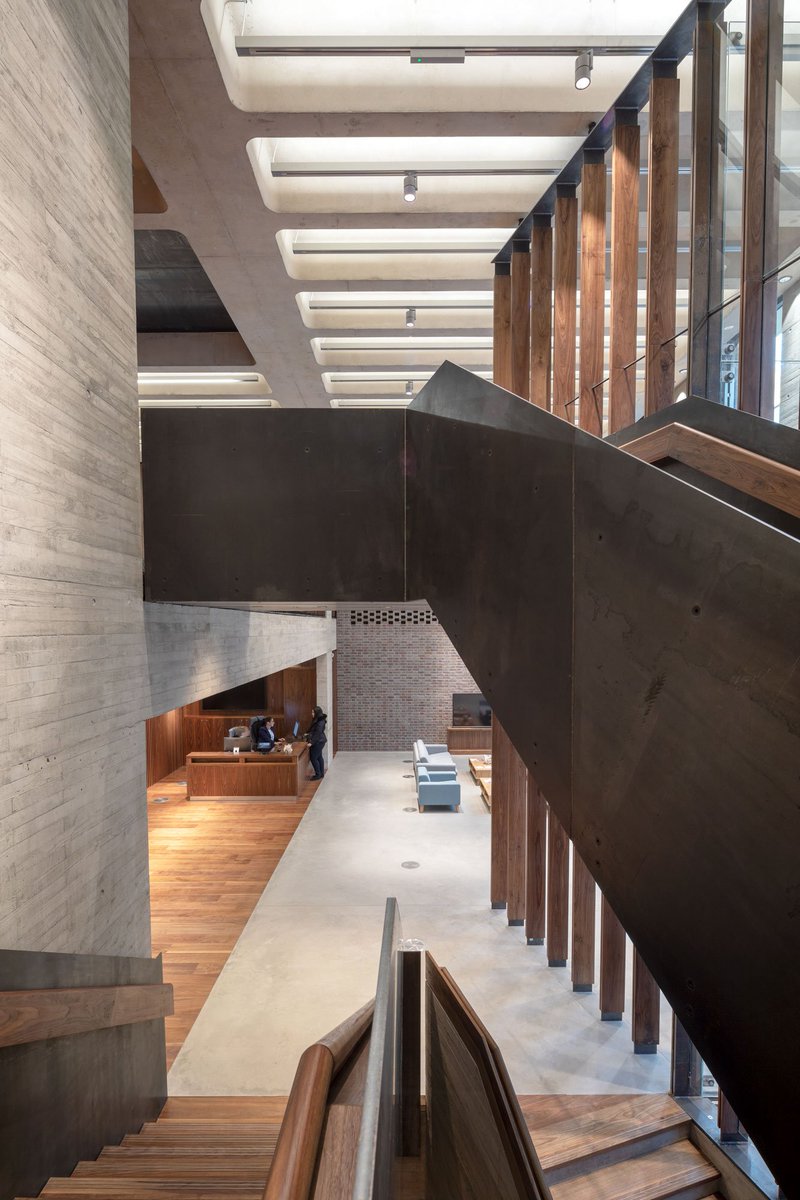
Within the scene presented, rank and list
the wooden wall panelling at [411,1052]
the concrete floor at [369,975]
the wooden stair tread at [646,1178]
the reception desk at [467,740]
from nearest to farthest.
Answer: the wooden wall panelling at [411,1052] < the wooden stair tread at [646,1178] < the concrete floor at [369,975] < the reception desk at [467,740]

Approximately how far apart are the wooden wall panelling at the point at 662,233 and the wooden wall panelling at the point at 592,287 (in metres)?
0.82

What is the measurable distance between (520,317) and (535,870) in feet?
16.5

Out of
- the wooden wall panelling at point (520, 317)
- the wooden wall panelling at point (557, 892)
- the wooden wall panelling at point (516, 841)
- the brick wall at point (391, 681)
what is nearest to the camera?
the wooden wall panelling at point (557, 892)

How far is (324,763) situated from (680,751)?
12.6 metres

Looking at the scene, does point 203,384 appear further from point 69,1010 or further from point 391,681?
point 69,1010

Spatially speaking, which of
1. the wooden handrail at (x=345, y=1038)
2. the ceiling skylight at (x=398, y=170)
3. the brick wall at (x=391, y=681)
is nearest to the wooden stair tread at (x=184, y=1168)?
the wooden handrail at (x=345, y=1038)

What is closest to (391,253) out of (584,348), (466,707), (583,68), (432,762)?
(584,348)

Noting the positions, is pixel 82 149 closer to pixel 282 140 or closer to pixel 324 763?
pixel 282 140

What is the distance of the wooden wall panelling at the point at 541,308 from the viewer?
5.96 metres

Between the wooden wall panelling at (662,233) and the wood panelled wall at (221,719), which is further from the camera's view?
the wood panelled wall at (221,719)

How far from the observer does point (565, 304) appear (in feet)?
18.8

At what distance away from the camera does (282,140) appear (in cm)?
531

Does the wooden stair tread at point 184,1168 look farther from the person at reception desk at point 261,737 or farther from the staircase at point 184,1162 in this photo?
the person at reception desk at point 261,737

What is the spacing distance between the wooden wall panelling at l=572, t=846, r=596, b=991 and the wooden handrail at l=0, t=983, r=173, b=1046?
127 inches
